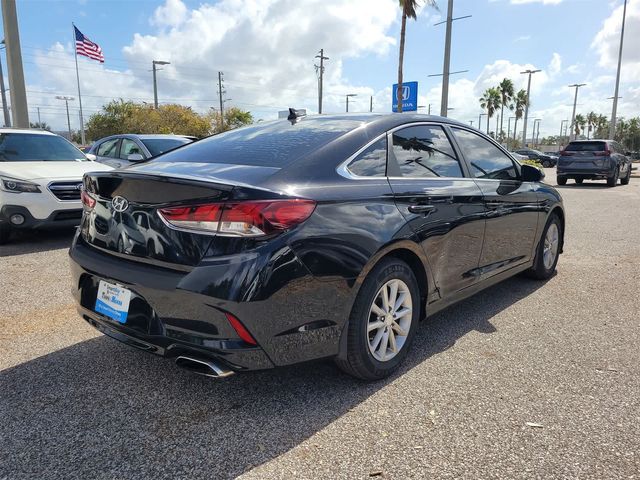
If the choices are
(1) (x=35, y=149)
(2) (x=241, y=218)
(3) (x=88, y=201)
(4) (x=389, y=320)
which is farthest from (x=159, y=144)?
(2) (x=241, y=218)

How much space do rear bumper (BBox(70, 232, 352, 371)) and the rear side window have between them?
693mm

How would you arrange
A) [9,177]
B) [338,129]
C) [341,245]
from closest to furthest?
[341,245]
[338,129]
[9,177]

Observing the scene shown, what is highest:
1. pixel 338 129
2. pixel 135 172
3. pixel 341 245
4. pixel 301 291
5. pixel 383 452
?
pixel 338 129

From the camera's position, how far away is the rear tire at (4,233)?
6.20 meters

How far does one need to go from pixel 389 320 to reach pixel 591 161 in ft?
55.6

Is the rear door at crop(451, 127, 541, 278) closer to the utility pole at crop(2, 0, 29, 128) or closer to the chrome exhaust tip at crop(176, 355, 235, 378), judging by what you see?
the chrome exhaust tip at crop(176, 355, 235, 378)

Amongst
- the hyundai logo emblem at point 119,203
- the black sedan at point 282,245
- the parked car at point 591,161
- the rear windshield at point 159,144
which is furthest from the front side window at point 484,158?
the parked car at point 591,161

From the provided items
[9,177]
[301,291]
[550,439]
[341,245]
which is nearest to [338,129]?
[341,245]

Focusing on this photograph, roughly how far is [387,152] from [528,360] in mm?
1630

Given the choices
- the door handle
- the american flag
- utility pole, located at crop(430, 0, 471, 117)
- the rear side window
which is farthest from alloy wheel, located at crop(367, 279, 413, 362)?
the american flag

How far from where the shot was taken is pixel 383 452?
7.36ft

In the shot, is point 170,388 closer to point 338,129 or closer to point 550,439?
point 338,129

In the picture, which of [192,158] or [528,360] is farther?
[528,360]

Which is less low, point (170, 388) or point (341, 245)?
point (341, 245)
